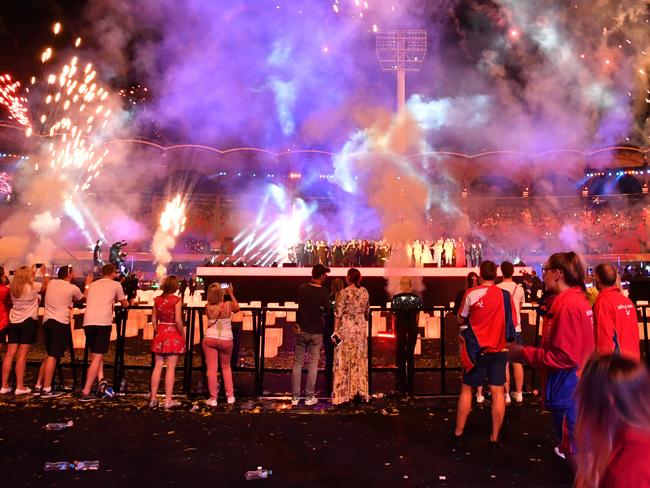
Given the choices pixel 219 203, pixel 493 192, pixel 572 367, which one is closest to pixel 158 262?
pixel 219 203

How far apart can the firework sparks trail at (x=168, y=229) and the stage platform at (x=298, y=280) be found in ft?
40.2

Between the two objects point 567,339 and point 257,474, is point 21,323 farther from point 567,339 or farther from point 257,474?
point 567,339

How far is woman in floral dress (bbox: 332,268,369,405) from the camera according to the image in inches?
253

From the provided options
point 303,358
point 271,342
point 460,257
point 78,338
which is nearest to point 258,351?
point 303,358

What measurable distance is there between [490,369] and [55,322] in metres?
5.30

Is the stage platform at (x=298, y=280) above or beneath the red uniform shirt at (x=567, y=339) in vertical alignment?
above

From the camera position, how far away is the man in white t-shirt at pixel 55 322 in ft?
21.6

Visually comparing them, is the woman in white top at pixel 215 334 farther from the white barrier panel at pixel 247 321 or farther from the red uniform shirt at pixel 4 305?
the white barrier panel at pixel 247 321

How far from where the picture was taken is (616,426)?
147 centimetres

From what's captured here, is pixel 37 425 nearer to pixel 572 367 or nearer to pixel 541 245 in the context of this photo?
pixel 572 367

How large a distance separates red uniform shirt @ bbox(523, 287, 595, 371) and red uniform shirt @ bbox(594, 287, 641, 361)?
47 cm

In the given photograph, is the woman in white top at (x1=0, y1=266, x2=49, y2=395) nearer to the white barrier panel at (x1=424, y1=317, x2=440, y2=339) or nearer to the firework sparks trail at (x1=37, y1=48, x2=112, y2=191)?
the white barrier panel at (x1=424, y1=317, x2=440, y2=339)

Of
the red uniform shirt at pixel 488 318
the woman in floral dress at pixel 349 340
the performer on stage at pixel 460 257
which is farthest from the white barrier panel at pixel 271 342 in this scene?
the performer on stage at pixel 460 257

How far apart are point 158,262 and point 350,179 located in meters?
12.4
